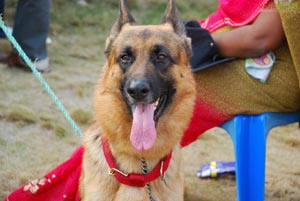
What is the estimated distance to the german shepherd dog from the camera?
2424 mm

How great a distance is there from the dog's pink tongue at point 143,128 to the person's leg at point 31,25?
11.8 ft

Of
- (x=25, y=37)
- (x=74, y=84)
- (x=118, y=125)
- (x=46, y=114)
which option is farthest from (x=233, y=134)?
(x=25, y=37)

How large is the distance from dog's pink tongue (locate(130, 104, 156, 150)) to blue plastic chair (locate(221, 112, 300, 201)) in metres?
0.86

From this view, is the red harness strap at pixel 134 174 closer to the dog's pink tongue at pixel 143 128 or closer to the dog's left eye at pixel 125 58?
the dog's pink tongue at pixel 143 128

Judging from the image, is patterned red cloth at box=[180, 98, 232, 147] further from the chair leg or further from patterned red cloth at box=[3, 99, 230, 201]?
patterned red cloth at box=[3, 99, 230, 201]

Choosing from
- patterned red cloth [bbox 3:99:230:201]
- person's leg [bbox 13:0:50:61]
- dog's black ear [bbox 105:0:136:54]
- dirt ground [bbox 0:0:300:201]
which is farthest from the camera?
person's leg [bbox 13:0:50:61]

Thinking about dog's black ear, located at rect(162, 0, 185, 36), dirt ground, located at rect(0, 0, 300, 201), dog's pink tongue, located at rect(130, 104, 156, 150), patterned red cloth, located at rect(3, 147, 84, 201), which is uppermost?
dog's black ear, located at rect(162, 0, 185, 36)

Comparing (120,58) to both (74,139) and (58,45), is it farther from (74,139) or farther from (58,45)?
(58,45)

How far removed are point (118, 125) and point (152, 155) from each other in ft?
0.74

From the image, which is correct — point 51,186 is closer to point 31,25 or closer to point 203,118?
point 203,118

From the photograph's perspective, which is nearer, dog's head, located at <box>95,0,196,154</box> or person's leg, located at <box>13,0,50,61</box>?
dog's head, located at <box>95,0,196,154</box>

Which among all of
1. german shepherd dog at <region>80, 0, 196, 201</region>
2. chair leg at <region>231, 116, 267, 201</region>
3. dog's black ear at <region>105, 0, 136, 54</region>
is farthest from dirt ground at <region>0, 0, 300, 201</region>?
dog's black ear at <region>105, 0, 136, 54</region>

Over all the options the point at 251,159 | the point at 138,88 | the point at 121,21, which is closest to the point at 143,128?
the point at 138,88

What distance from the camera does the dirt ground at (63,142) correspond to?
12.1ft
